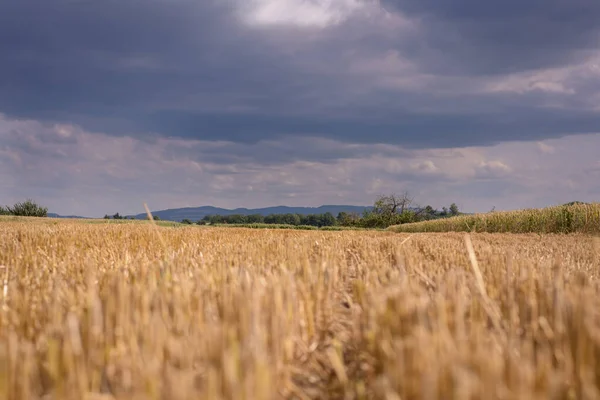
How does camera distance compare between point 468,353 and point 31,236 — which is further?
point 31,236

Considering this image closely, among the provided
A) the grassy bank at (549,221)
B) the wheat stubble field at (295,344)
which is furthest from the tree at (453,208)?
the wheat stubble field at (295,344)

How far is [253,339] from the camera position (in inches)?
73.5

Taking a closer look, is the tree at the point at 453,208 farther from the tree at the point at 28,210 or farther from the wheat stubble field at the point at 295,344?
the wheat stubble field at the point at 295,344

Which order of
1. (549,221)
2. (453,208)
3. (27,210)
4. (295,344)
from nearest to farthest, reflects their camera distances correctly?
(295,344)
(549,221)
(27,210)
(453,208)

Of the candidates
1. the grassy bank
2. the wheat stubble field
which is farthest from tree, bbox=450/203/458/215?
the wheat stubble field

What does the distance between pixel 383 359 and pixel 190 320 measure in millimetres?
967

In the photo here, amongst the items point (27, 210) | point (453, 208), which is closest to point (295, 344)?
point (27, 210)

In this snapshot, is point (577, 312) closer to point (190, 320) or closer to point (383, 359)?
point (383, 359)

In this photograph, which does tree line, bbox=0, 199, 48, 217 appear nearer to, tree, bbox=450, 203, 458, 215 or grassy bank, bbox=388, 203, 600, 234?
grassy bank, bbox=388, 203, 600, 234

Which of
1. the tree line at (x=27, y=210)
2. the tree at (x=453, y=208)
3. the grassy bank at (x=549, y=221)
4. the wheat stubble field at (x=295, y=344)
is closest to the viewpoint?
the wheat stubble field at (x=295, y=344)

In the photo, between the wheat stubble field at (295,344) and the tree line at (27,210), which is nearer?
the wheat stubble field at (295,344)

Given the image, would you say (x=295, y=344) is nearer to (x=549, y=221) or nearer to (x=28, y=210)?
(x=549, y=221)

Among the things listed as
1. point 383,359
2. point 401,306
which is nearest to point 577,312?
point 401,306

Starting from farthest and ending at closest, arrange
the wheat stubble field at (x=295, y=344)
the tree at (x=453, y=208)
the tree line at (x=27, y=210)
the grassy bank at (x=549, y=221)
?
1. the tree at (x=453, y=208)
2. the tree line at (x=27, y=210)
3. the grassy bank at (x=549, y=221)
4. the wheat stubble field at (x=295, y=344)
